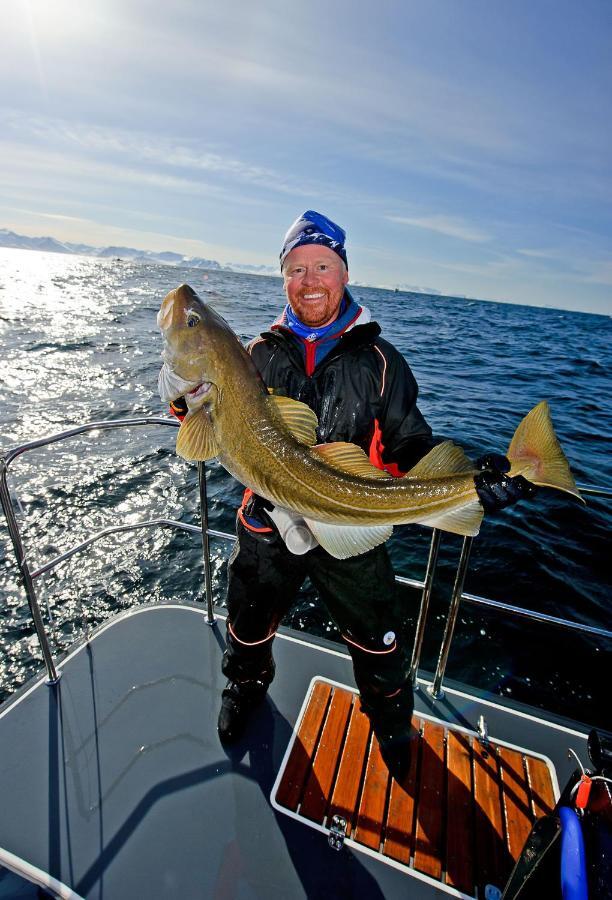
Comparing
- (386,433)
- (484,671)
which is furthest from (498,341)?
(386,433)

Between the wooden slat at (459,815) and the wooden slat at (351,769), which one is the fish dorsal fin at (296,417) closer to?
the wooden slat at (351,769)

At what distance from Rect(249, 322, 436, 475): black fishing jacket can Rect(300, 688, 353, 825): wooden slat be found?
7.52 feet

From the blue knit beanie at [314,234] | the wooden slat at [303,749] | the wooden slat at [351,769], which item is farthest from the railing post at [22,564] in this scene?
the blue knit beanie at [314,234]

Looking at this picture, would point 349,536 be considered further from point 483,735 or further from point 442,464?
point 483,735

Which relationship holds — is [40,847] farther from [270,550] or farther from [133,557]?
[133,557]

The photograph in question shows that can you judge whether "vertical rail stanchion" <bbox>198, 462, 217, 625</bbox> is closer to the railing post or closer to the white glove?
the white glove

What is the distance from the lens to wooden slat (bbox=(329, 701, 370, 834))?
10.9ft

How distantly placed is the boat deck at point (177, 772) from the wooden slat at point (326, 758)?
8 centimetres

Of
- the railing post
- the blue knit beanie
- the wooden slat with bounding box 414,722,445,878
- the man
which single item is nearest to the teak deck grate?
the wooden slat with bounding box 414,722,445,878

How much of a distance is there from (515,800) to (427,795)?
0.66 m

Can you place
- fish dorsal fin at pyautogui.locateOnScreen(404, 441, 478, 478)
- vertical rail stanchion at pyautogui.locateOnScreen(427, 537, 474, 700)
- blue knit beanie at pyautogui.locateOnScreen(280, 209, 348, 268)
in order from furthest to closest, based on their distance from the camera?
blue knit beanie at pyautogui.locateOnScreen(280, 209, 348, 268)
vertical rail stanchion at pyautogui.locateOnScreen(427, 537, 474, 700)
fish dorsal fin at pyautogui.locateOnScreen(404, 441, 478, 478)

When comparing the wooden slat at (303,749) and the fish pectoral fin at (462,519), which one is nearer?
the fish pectoral fin at (462,519)

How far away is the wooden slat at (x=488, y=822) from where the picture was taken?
119 inches

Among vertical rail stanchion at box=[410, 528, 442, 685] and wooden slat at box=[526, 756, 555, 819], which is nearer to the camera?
wooden slat at box=[526, 756, 555, 819]
